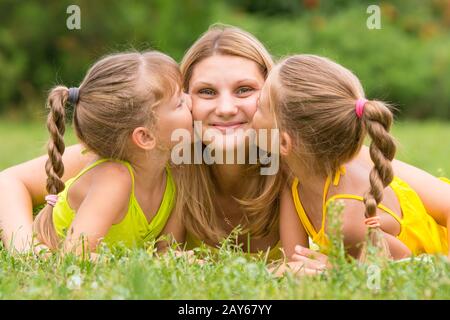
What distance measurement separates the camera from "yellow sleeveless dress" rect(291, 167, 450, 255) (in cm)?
353

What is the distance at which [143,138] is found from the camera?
3629 millimetres

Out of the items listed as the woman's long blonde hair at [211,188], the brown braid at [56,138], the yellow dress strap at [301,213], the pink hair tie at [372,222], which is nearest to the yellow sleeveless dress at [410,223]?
the yellow dress strap at [301,213]

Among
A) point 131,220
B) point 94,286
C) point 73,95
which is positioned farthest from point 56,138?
point 94,286

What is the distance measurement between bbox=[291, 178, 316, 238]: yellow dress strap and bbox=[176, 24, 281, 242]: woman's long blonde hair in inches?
7.8

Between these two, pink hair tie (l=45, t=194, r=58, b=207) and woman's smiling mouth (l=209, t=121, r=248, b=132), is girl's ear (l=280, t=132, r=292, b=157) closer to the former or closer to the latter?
woman's smiling mouth (l=209, t=121, r=248, b=132)

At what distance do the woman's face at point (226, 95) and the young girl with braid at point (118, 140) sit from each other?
10cm

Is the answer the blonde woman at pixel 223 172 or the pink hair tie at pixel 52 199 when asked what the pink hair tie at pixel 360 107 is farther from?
the pink hair tie at pixel 52 199

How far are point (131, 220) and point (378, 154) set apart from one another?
1289 mm

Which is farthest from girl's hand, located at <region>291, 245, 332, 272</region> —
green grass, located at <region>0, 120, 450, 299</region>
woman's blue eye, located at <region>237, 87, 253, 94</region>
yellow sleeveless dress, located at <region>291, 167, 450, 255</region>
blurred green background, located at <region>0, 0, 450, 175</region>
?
blurred green background, located at <region>0, 0, 450, 175</region>

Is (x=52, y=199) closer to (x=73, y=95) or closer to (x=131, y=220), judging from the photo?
(x=131, y=220)
